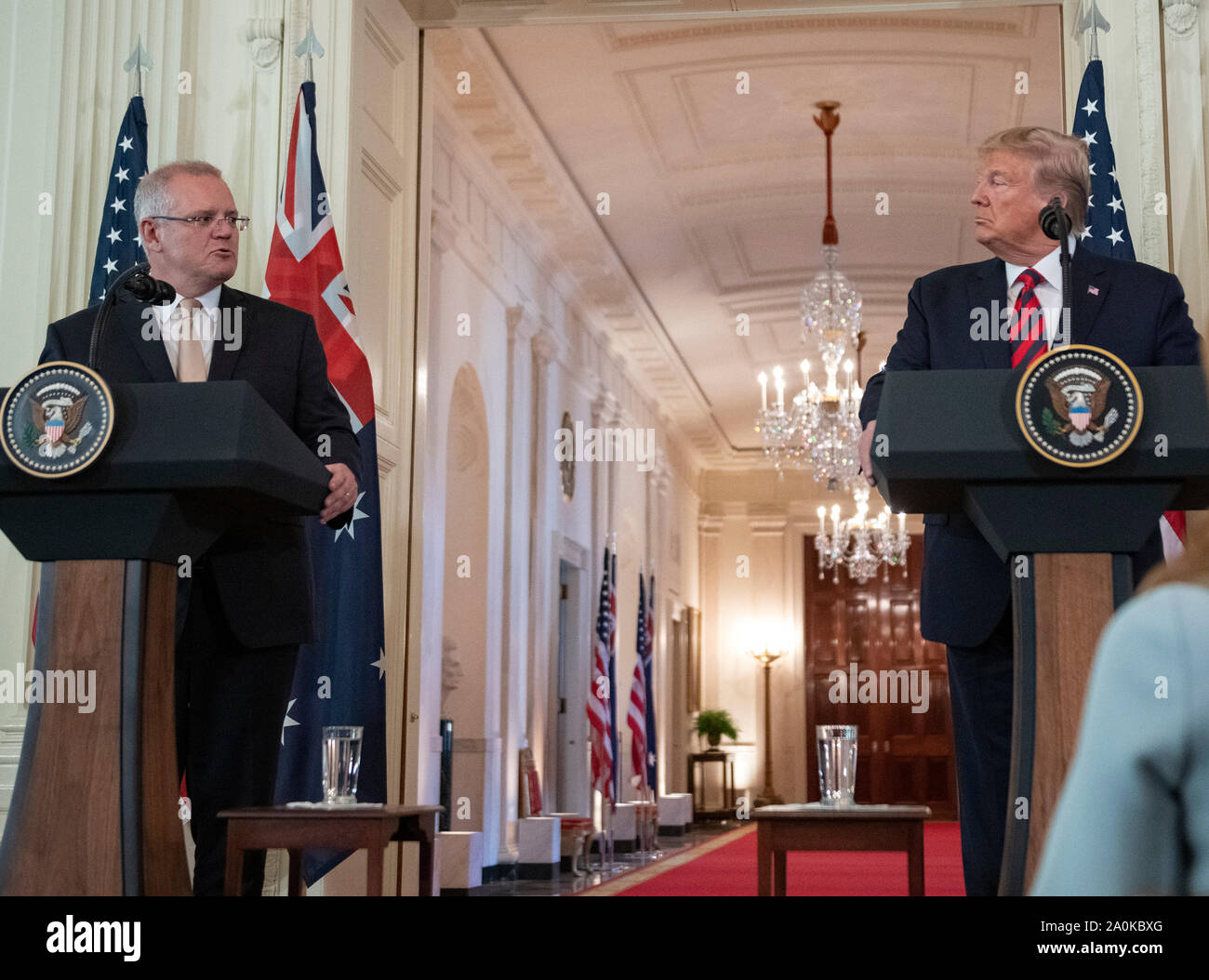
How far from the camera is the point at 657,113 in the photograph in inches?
361

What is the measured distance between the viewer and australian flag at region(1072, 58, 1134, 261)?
14.8ft

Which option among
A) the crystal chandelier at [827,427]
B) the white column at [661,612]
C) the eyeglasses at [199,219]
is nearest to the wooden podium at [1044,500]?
the eyeglasses at [199,219]

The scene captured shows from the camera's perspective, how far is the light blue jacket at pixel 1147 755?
0.69m

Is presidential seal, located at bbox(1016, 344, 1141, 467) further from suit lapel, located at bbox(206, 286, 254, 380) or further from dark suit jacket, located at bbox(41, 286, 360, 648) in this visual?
suit lapel, located at bbox(206, 286, 254, 380)

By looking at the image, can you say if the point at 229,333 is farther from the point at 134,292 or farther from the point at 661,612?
the point at 661,612

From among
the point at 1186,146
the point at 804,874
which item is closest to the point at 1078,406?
the point at 1186,146

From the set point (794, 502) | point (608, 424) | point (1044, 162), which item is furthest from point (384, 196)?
point (794, 502)

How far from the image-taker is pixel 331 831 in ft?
8.76

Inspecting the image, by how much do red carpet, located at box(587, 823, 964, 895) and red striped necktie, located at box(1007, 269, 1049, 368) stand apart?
344 cm

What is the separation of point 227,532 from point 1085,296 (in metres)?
1.72

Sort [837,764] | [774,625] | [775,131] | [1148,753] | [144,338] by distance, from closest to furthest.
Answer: [1148,753], [144,338], [837,764], [775,131], [774,625]

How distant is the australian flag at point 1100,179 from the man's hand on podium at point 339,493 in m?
2.74

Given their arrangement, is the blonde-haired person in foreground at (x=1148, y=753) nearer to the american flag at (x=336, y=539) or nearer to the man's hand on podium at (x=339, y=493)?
the man's hand on podium at (x=339, y=493)
